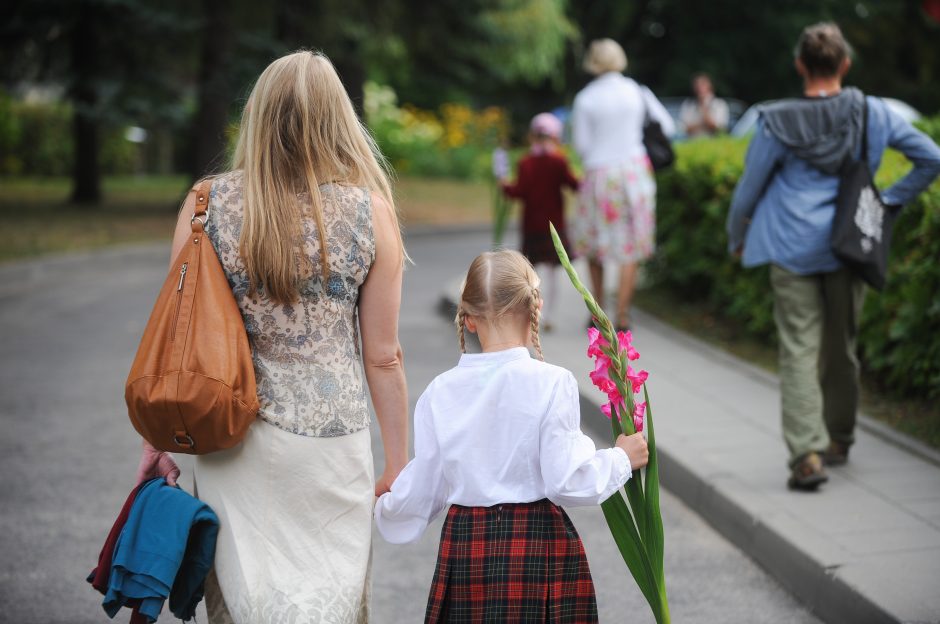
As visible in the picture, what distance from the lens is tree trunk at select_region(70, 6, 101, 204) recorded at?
1816 cm

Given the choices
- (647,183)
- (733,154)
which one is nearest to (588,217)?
(647,183)

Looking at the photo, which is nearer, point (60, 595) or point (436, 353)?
point (60, 595)

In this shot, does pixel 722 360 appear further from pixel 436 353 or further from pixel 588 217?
pixel 436 353

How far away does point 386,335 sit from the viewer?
2.88m

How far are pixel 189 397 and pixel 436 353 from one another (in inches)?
256

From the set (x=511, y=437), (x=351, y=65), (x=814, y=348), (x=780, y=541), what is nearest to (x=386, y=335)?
(x=511, y=437)

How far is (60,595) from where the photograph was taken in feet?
14.3

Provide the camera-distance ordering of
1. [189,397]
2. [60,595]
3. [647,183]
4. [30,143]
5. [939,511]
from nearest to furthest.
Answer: [189,397] → [60,595] → [939,511] → [647,183] → [30,143]

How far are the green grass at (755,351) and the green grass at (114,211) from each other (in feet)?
8.71

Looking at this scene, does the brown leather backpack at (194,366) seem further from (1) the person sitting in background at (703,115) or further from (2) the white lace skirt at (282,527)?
(1) the person sitting in background at (703,115)

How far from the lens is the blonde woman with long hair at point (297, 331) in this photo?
2686mm

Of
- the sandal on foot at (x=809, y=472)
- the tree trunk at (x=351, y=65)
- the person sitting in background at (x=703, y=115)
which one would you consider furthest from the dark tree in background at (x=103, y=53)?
the sandal on foot at (x=809, y=472)

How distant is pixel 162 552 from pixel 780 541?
2702 mm

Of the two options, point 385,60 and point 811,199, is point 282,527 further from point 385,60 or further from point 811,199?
point 385,60
